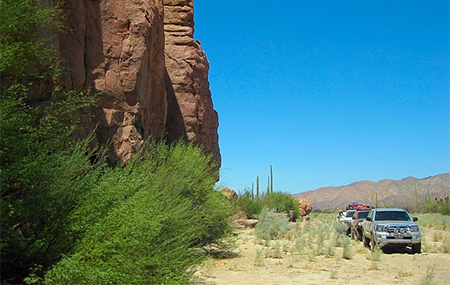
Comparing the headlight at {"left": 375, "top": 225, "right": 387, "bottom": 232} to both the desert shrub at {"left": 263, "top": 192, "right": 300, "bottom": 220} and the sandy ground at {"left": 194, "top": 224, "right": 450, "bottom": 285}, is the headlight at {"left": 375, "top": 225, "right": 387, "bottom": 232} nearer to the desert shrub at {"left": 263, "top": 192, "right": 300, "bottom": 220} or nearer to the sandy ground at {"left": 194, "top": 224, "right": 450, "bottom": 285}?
the sandy ground at {"left": 194, "top": 224, "right": 450, "bottom": 285}

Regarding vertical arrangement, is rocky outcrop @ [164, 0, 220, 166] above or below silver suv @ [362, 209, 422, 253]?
above

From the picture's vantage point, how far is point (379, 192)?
5103 inches

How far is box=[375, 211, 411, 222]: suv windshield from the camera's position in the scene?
72.1 ft

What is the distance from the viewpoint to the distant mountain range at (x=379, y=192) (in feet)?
393

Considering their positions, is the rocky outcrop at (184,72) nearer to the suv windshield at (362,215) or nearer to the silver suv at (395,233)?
the suv windshield at (362,215)

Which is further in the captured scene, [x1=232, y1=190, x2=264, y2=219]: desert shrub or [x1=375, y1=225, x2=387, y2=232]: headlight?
[x1=232, y1=190, x2=264, y2=219]: desert shrub

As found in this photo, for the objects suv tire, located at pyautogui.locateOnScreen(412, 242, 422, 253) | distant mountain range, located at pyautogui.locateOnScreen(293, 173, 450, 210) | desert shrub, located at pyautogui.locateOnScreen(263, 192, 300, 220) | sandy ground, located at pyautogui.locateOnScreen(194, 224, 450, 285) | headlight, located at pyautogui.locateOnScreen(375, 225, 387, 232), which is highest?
distant mountain range, located at pyautogui.locateOnScreen(293, 173, 450, 210)

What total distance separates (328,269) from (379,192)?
119 m

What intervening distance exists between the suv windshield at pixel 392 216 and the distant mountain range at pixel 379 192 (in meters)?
96.1

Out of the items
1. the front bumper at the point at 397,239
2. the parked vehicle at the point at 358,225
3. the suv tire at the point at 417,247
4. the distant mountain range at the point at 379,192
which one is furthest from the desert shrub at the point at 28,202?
the distant mountain range at the point at 379,192

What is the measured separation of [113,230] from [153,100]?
15055mm

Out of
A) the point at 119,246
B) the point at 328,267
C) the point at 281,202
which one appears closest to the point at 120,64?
the point at 328,267

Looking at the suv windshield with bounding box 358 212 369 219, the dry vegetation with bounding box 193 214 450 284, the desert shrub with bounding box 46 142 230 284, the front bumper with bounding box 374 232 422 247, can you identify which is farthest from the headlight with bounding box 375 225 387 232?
the desert shrub with bounding box 46 142 230 284

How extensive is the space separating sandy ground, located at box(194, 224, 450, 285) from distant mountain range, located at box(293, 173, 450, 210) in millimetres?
98565
